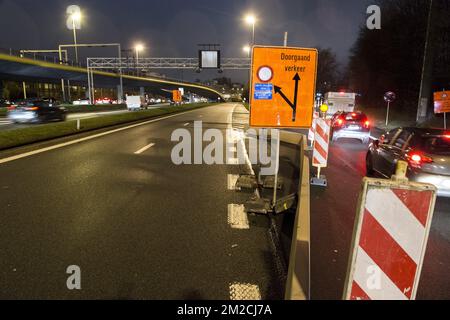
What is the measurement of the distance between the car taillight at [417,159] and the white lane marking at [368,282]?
530cm

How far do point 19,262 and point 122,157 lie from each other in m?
7.24

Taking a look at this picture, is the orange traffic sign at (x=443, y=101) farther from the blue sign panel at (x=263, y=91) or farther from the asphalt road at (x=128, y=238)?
the blue sign panel at (x=263, y=91)

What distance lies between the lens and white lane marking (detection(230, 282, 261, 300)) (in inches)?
138

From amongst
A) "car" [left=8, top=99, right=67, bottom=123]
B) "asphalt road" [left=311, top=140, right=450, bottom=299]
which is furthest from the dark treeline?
"car" [left=8, top=99, right=67, bottom=123]

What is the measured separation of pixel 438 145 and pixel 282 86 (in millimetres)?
3977

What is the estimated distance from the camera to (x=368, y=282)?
107 inches

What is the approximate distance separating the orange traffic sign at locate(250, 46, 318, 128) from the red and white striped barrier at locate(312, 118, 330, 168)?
269cm

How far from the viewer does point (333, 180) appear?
8.94m

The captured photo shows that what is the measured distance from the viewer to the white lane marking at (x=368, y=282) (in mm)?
2707

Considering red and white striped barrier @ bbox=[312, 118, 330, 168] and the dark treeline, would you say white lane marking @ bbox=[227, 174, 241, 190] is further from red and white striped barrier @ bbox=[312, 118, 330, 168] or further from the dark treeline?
the dark treeline

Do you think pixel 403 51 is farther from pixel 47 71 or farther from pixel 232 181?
pixel 47 71
